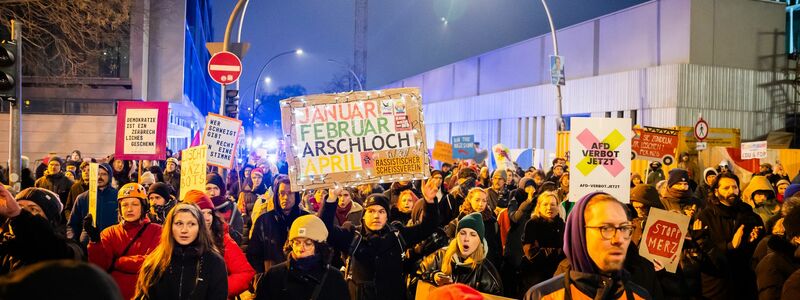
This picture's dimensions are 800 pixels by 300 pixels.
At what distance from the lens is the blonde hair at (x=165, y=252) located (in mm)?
5281

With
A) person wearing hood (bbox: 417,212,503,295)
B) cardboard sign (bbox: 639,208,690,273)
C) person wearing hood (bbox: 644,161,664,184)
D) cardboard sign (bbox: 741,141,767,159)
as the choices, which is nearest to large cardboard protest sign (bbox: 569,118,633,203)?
cardboard sign (bbox: 639,208,690,273)

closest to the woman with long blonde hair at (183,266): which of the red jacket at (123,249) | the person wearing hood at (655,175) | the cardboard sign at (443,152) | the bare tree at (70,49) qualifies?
the red jacket at (123,249)

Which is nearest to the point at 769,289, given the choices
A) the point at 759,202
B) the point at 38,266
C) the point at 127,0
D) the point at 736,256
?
the point at 736,256

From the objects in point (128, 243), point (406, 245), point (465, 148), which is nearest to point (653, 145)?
point (406, 245)

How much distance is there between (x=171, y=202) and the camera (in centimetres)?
860

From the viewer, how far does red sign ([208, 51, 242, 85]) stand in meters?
15.6

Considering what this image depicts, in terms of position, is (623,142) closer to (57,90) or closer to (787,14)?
(57,90)

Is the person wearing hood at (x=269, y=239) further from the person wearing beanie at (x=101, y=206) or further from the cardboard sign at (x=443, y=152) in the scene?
the cardboard sign at (x=443, y=152)

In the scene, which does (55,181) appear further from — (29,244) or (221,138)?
(29,244)

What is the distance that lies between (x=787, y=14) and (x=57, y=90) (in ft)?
111

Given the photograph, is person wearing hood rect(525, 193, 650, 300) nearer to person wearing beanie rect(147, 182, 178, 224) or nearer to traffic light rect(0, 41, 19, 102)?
person wearing beanie rect(147, 182, 178, 224)

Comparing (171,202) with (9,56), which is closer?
(171,202)

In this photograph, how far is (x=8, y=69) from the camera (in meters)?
11.6

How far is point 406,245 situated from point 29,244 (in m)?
3.66
